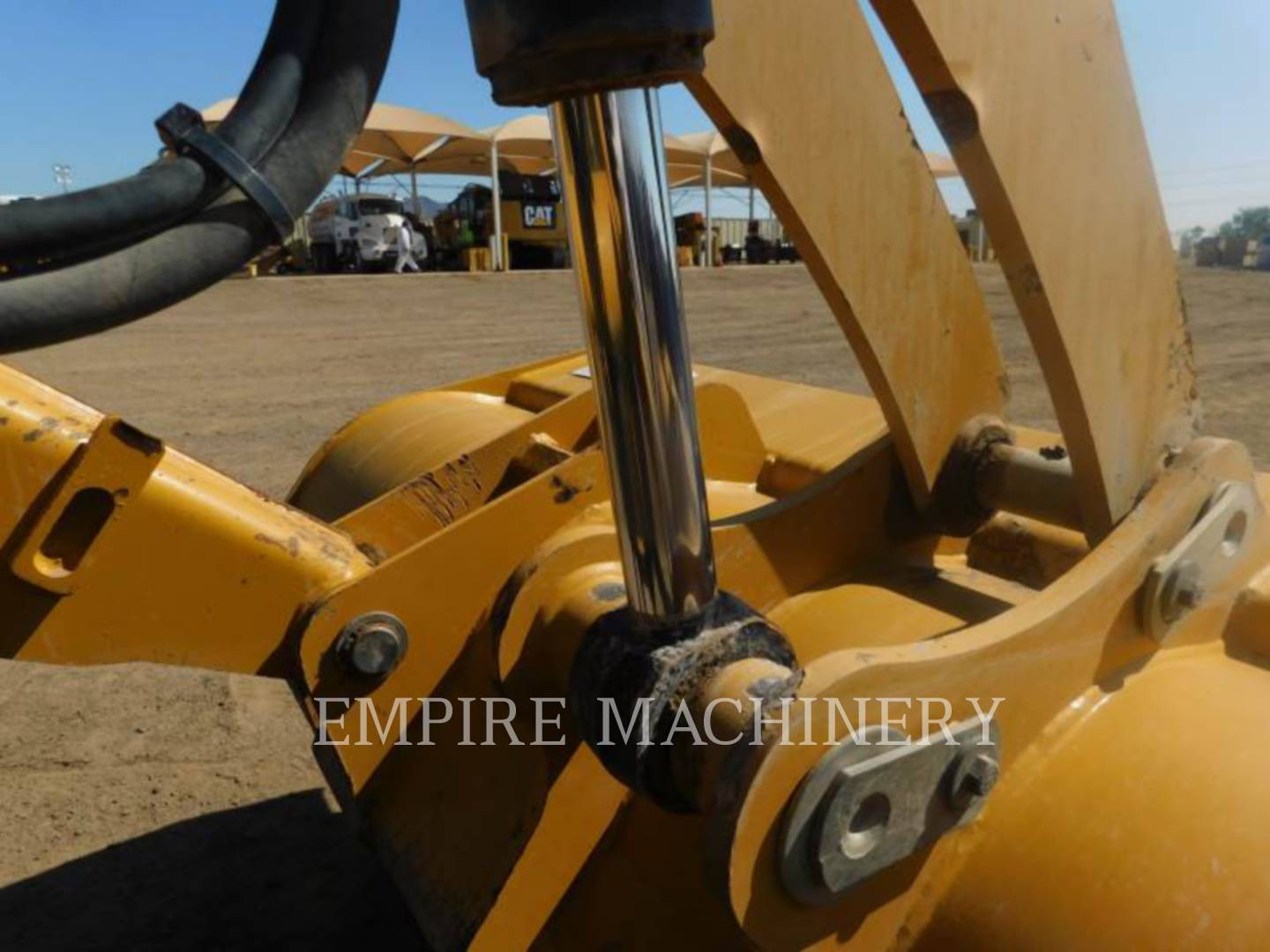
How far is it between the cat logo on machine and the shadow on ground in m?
22.5

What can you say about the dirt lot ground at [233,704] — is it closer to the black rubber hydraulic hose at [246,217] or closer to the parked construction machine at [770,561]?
the parked construction machine at [770,561]

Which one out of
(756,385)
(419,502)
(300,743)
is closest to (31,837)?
(300,743)

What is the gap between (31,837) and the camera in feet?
8.17

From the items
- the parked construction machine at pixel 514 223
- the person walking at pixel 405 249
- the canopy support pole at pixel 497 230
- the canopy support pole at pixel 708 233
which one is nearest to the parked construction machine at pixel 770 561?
the person walking at pixel 405 249

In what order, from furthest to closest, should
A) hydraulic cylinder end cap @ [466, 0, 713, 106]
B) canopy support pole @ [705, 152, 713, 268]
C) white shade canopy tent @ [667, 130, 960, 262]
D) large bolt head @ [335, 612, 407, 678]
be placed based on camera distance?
white shade canopy tent @ [667, 130, 960, 262] < canopy support pole @ [705, 152, 713, 268] < large bolt head @ [335, 612, 407, 678] < hydraulic cylinder end cap @ [466, 0, 713, 106]

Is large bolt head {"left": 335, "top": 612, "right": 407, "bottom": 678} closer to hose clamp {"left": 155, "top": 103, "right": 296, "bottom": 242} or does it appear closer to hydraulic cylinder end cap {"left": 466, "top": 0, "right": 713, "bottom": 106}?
hose clamp {"left": 155, "top": 103, "right": 296, "bottom": 242}

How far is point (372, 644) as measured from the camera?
135cm

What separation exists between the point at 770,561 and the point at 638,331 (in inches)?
32.7

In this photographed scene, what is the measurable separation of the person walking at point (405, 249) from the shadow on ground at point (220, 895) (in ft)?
67.9

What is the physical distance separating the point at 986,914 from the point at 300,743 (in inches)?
88.5

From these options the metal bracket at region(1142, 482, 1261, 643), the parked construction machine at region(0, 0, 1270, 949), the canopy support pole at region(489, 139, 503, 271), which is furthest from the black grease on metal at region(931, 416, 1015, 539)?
the canopy support pole at region(489, 139, 503, 271)

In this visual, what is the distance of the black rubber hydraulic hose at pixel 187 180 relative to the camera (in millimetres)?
764

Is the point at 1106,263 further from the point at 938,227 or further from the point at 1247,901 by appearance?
the point at 1247,901

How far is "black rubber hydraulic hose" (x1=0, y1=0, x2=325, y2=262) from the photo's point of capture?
76 cm
